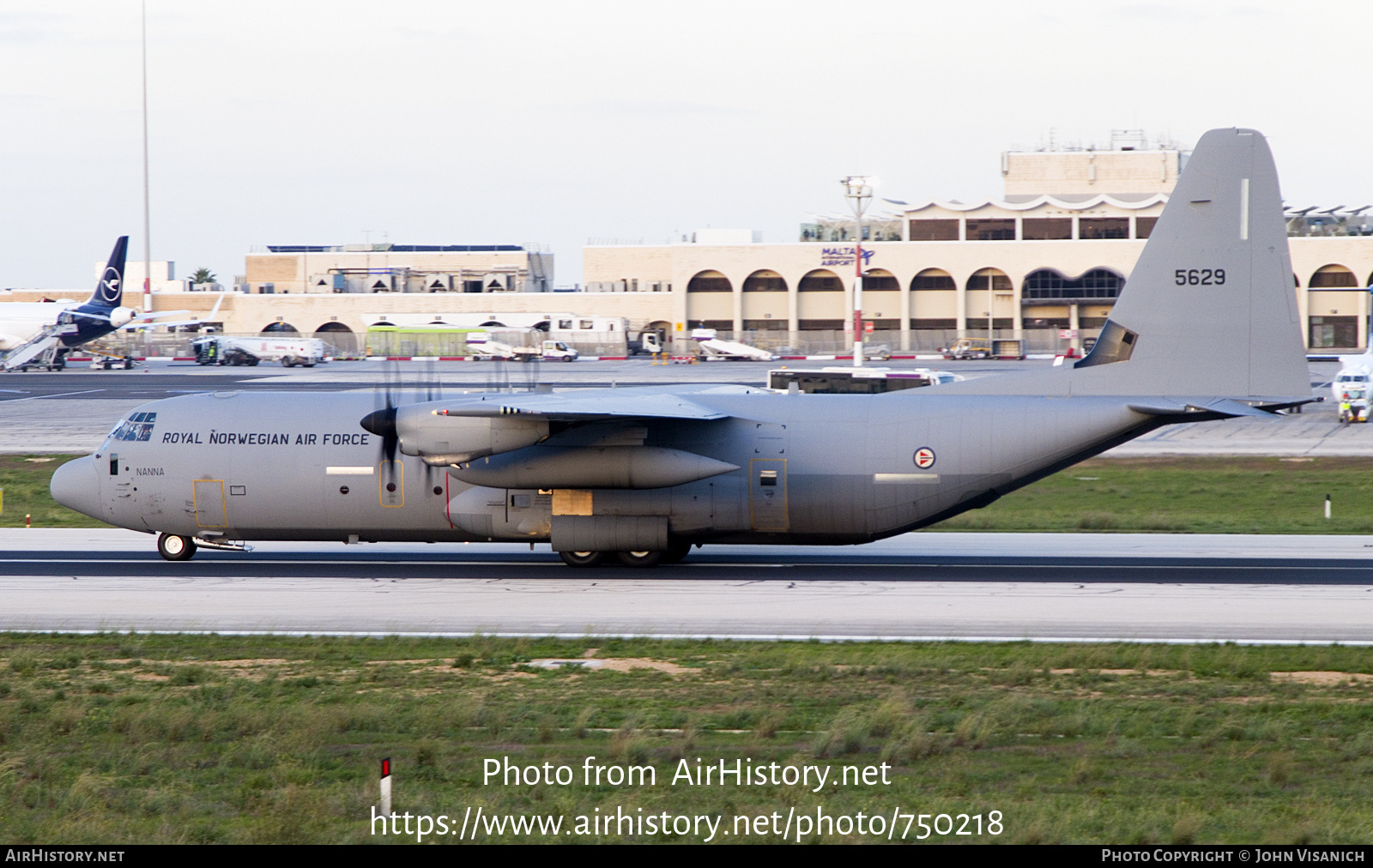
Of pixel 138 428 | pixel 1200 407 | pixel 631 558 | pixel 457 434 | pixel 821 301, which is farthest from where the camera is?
pixel 821 301

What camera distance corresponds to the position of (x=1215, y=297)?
24297mm

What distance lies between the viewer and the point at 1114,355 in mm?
25141

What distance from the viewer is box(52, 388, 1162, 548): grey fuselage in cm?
2509

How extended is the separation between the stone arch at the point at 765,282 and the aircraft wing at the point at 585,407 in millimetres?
101186

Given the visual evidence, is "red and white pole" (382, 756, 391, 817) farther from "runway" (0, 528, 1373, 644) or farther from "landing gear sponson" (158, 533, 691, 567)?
"landing gear sponson" (158, 533, 691, 567)

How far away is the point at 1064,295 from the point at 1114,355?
98.8 metres

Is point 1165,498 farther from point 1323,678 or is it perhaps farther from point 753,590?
point 1323,678

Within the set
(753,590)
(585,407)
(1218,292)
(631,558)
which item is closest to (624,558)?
(631,558)

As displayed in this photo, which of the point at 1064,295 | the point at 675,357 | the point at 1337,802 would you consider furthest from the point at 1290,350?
the point at 1064,295

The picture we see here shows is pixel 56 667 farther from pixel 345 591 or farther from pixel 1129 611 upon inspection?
pixel 1129 611

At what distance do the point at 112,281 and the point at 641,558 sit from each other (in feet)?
274

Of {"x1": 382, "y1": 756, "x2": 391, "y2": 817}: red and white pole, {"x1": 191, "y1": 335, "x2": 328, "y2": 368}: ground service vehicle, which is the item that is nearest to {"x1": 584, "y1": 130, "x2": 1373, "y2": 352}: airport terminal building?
{"x1": 191, "y1": 335, "x2": 328, "y2": 368}: ground service vehicle

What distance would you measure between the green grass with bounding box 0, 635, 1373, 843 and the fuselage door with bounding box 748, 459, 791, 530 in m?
6.55

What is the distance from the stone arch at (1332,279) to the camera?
114188mm
